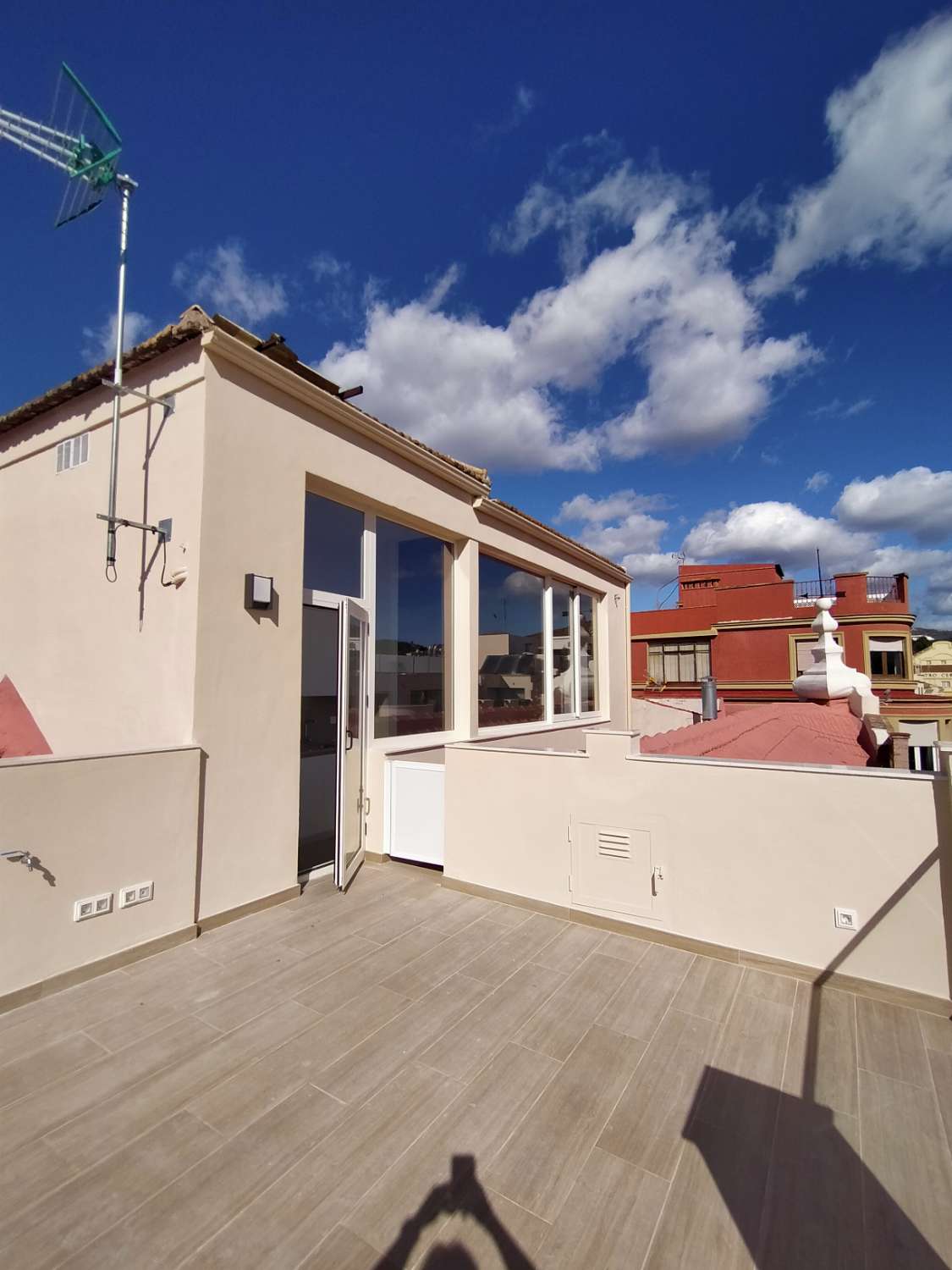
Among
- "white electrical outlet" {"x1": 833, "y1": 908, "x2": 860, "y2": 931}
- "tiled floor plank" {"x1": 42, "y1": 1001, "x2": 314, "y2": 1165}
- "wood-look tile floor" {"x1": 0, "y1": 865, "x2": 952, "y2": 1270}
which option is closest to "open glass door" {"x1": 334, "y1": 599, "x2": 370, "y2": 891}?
"wood-look tile floor" {"x1": 0, "y1": 865, "x2": 952, "y2": 1270}

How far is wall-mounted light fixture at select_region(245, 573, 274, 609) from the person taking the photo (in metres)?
3.46

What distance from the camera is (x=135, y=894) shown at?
111 inches

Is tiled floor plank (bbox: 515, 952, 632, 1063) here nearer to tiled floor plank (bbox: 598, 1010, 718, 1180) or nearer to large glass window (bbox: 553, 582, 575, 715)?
tiled floor plank (bbox: 598, 1010, 718, 1180)

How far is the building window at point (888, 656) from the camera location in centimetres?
2177

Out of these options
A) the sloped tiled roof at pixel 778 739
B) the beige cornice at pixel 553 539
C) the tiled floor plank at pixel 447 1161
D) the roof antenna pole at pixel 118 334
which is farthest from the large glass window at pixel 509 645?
the tiled floor plank at pixel 447 1161

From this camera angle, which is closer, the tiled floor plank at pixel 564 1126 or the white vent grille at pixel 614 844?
the tiled floor plank at pixel 564 1126

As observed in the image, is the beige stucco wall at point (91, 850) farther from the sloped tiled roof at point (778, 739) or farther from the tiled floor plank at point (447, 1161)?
the sloped tiled roof at point (778, 739)

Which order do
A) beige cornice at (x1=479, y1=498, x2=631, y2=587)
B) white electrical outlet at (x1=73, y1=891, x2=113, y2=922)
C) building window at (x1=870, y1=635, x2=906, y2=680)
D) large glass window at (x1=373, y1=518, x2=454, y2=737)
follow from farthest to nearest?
building window at (x1=870, y1=635, x2=906, y2=680) < beige cornice at (x1=479, y1=498, x2=631, y2=587) < large glass window at (x1=373, y1=518, x2=454, y2=737) < white electrical outlet at (x1=73, y1=891, x2=113, y2=922)

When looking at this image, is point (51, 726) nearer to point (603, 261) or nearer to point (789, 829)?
point (789, 829)

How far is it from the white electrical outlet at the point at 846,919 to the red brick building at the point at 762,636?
18093mm

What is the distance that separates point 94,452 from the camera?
4125 mm

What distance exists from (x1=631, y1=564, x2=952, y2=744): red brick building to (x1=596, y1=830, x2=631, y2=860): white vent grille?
17.7 metres

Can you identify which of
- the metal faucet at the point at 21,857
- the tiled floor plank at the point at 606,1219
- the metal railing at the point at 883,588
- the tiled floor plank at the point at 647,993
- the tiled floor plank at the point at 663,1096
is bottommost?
the tiled floor plank at the point at 647,993

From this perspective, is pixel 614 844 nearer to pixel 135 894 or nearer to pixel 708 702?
pixel 135 894
